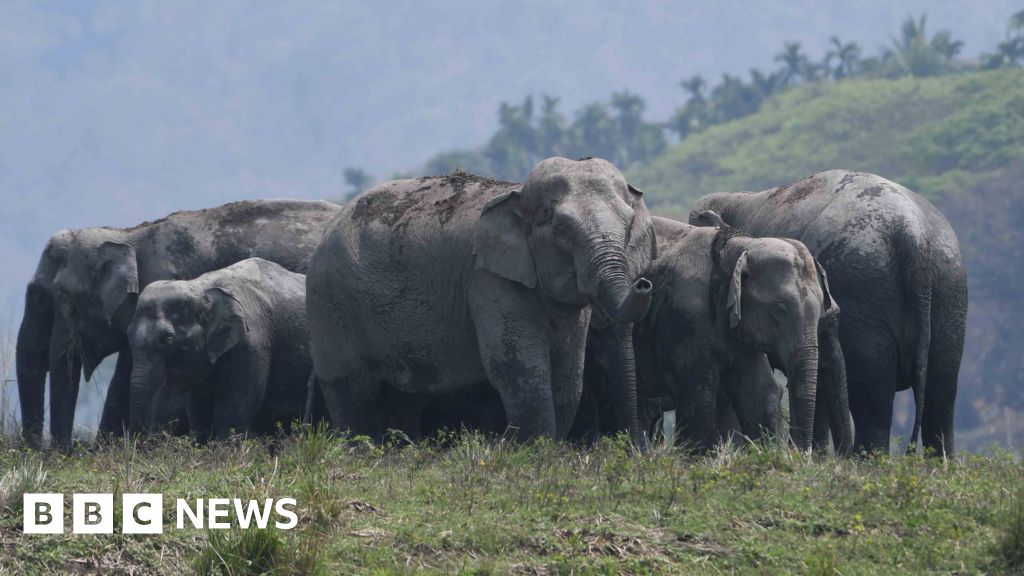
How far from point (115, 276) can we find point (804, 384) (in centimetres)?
893

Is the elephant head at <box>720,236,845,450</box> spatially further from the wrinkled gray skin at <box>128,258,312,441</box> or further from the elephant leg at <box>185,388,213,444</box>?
the elephant leg at <box>185,388,213,444</box>

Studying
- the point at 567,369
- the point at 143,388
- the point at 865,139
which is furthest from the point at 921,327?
the point at 865,139

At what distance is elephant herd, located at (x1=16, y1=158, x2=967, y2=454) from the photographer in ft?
47.4

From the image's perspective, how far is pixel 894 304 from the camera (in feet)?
52.3

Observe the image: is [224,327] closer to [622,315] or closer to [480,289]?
[480,289]

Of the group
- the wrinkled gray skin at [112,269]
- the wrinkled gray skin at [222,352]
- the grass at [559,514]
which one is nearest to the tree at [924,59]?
the wrinkled gray skin at [112,269]

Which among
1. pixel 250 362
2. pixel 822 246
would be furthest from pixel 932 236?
pixel 250 362

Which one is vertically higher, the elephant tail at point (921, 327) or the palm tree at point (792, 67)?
the elephant tail at point (921, 327)

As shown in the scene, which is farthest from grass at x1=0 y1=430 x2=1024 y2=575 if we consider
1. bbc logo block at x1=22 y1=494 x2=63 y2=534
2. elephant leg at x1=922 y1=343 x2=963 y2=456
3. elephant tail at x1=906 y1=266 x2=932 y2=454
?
elephant leg at x1=922 y1=343 x2=963 y2=456

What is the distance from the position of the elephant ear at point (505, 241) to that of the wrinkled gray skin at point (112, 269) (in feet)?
20.5

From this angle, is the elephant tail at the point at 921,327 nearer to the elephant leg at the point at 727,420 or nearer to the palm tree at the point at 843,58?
the elephant leg at the point at 727,420

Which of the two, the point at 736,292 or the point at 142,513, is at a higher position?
the point at 736,292

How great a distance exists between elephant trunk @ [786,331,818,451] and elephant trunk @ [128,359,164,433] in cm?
627

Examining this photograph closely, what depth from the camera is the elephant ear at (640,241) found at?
14.2m
